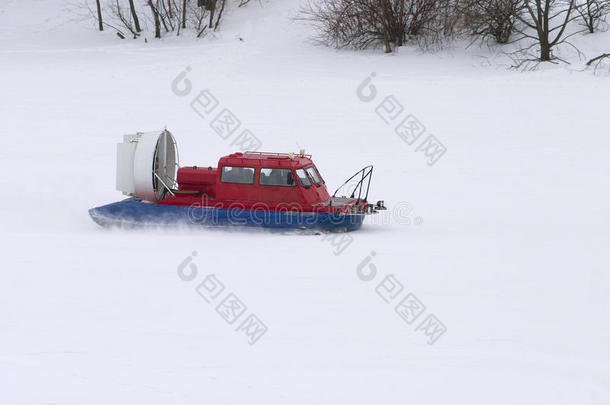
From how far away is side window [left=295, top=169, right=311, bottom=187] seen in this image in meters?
13.0

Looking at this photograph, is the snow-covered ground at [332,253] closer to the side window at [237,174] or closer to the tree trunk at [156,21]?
the side window at [237,174]

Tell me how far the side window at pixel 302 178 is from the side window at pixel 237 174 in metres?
0.82

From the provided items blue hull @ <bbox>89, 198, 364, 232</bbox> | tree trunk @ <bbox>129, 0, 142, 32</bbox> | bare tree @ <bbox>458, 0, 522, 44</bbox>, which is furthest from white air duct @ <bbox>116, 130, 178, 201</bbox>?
tree trunk @ <bbox>129, 0, 142, 32</bbox>

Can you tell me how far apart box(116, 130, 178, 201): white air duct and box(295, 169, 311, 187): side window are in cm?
235

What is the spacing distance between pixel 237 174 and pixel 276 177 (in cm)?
69

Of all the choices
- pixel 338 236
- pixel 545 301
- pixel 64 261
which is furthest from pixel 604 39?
pixel 64 261

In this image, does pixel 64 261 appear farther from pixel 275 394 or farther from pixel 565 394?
pixel 565 394

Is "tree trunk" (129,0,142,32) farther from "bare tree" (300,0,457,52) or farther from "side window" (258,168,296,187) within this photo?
"side window" (258,168,296,187)

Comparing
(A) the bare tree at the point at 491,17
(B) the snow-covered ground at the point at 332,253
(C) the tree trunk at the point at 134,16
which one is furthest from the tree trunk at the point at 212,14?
(A) the bare tree at the point at 491,17

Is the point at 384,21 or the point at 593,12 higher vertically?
the point at 593,12

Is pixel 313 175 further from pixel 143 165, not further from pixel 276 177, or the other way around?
pixel 143 165

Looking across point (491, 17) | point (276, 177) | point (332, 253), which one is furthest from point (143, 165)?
point (491, 17)

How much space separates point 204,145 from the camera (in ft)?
64.1

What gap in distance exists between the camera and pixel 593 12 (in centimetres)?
2692
